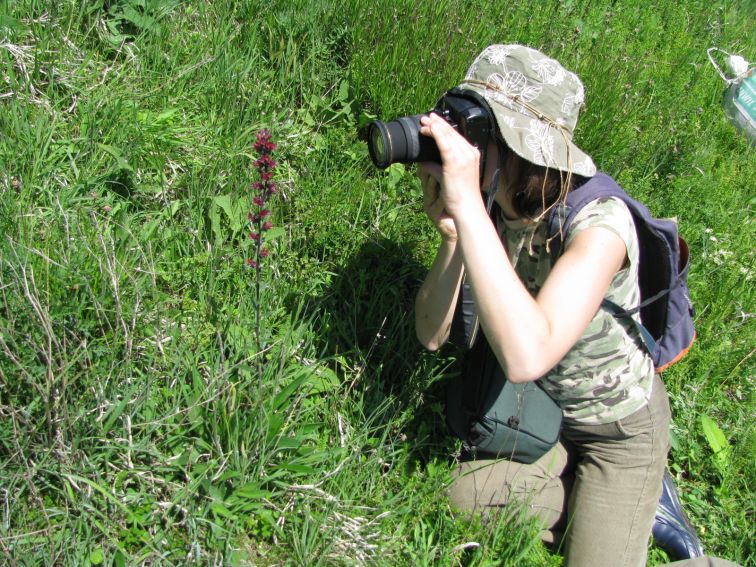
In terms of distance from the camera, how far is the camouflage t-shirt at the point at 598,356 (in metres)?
2.15

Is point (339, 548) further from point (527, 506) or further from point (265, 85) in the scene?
point (265, 85)

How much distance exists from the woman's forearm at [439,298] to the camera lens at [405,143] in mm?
429

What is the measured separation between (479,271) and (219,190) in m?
1.25

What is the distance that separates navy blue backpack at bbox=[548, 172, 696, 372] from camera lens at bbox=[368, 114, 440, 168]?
397 mm

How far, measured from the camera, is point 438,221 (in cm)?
220

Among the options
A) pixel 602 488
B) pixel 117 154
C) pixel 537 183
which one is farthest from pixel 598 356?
pixel 117 154

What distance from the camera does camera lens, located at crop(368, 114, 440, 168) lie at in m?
1.87

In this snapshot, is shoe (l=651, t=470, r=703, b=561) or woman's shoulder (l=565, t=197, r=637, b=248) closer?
woman's shoulder (l=565, t=197, r=637, b=248)

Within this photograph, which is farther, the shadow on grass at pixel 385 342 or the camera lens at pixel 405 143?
the shadow on grass at pixel 385 342

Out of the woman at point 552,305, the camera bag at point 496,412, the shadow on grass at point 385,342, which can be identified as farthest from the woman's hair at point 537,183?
the shadow on grass at point 385,342

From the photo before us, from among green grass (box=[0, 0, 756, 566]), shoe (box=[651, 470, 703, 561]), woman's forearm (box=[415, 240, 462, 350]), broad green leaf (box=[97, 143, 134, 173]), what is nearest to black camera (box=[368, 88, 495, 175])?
woman's forearm (box=[415, 240, 462, 350])

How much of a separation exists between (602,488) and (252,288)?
1.30 meters

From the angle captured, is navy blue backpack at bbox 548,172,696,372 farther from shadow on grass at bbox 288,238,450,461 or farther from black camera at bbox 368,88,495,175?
shadow on grass at bbox 288,238,450,461

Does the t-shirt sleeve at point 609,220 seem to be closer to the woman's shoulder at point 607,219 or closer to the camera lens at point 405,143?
the woman's shoulder at point 607,219
